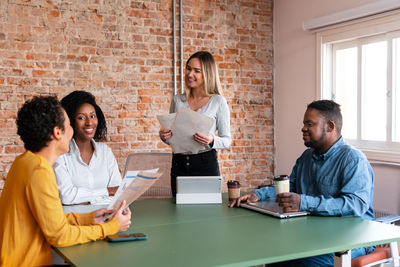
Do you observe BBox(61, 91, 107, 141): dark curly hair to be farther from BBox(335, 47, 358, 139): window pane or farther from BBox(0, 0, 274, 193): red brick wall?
BBox(335, 47, 358, 139): window pane

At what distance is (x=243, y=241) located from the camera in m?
1.84

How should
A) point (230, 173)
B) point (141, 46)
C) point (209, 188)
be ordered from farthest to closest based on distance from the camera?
point (230, 173)
point (141, 46)
point (209, 188)

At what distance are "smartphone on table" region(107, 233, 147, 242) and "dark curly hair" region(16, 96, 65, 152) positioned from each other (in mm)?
466

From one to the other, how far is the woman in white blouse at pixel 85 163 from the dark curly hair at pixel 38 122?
0.68m

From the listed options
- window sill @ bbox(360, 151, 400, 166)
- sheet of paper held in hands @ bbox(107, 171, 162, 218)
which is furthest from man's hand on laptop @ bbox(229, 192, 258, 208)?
window sill @ bbox(360, 151, 400, 166)

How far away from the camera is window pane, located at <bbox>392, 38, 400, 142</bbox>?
398 cm

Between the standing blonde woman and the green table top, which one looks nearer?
the green table top

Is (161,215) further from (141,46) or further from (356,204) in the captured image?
(141,46)

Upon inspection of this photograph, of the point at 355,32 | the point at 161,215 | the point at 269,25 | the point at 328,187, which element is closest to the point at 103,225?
the point at 161,215

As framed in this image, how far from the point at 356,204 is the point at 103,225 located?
1.25 metres

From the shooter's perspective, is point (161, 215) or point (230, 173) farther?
point (230, 173)

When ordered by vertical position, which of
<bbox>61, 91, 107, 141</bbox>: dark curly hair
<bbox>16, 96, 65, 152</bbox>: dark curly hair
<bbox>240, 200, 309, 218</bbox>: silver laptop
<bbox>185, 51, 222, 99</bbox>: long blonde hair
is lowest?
<bbox>240, 200, 309, 218</bbox>: silver laptop

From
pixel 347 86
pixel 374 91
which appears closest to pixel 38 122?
pixel 374 91

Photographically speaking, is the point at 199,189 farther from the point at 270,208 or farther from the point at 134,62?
the point at 134,62
